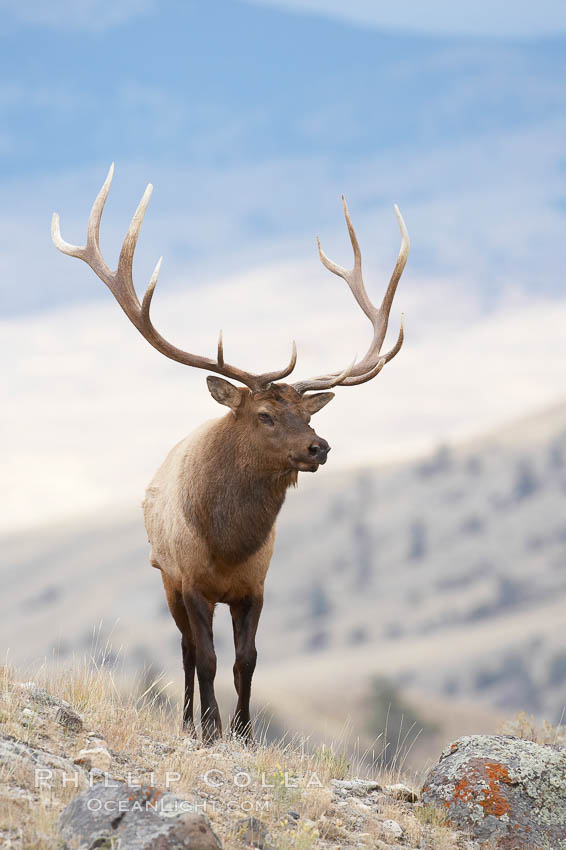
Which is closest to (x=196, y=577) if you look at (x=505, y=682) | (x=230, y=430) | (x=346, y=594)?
(x=230, y=430)

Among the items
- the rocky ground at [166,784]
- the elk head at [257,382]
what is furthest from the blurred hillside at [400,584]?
the rocky ground at [166,784]

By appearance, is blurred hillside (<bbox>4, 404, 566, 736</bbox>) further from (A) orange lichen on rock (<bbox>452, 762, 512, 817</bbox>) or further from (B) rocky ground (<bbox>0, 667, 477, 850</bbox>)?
(A) orange lichen on rock (<bbox>452, 762, 512, 817</bbox>)

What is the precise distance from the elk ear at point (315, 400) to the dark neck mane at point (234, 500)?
1.99 feet

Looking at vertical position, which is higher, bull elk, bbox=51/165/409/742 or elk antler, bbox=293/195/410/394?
elk antler, bbox=293/195/410/394

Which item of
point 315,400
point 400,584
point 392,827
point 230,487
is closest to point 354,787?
point 392,827

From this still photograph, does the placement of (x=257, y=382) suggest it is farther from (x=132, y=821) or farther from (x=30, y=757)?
(x=132, y=821)

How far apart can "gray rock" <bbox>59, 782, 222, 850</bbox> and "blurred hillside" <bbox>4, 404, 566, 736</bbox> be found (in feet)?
325

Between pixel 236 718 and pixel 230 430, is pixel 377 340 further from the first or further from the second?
pixel 236 718

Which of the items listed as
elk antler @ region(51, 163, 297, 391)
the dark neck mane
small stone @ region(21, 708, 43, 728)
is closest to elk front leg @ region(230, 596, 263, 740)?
the dark neck mane

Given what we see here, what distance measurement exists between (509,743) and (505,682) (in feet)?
323

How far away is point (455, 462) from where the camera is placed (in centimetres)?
14375

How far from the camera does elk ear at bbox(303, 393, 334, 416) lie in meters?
10.6

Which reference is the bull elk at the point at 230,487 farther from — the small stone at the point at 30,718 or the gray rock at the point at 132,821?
the gray rock at the point at 132,821

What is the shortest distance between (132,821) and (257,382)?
16.0ft
